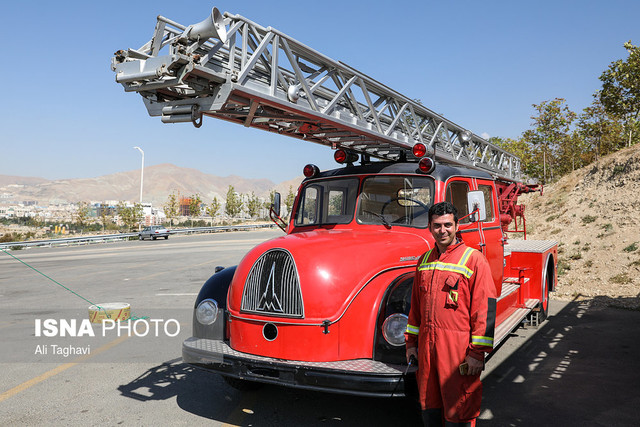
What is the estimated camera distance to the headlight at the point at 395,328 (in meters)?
3.46

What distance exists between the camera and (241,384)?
4.60 m

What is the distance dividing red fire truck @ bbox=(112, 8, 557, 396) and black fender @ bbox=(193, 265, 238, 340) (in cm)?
1

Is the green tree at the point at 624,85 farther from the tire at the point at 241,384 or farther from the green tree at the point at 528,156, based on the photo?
the tire at the point at 241,384

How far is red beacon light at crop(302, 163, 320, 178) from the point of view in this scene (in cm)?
571

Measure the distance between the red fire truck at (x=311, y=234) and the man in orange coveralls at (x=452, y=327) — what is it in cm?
31

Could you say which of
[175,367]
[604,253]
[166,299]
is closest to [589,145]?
[604,253]

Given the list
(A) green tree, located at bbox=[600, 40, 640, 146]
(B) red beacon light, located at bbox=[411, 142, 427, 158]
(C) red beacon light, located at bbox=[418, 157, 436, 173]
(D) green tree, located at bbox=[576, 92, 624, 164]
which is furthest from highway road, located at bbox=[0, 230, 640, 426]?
(D) green tree, located at bbox=[576, 92, 624, 164]

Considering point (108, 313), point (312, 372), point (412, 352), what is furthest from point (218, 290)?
point (108, 313)

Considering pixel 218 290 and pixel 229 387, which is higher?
pixel 218 290

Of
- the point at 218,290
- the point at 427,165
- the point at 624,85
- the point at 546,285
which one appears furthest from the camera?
the point at 624,85

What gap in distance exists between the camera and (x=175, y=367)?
5.46 meters

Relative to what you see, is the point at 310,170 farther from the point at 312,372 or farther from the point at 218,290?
the point at 312,372

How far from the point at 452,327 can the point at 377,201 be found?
87.5 inches

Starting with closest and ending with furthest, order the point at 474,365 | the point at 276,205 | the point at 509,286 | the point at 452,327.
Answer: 1. the point at 474,365
2. the point at 452,327
3. the point at 276,205
4. the point at 509,286
